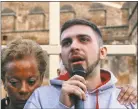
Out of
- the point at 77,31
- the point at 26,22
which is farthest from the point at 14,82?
the point at 26,22

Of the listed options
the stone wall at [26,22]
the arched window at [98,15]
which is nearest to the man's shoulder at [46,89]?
the stone wall at [26,22]

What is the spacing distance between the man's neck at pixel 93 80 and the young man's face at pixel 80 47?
0.03 m

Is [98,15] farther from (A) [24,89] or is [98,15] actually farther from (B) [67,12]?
(A) [24,89]

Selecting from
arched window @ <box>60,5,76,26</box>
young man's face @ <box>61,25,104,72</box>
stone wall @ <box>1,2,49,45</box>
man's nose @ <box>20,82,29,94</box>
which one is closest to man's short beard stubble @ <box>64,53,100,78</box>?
young man's face @ <box>61,25,104,72</box>

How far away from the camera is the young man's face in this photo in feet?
3.24

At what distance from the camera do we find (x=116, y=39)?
1334 centimetres

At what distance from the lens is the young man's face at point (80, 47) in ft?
3.24

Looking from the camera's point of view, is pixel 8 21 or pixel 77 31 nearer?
pixel 77 31

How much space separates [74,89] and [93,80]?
17 cm

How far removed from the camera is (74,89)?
89cm

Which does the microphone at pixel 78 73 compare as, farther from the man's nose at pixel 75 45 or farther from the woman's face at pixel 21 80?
the woman's face at pixel 21 80

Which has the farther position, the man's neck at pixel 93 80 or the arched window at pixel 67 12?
the arched window at pixel 67 12

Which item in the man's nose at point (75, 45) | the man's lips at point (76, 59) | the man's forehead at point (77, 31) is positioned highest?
the man's forehead at point (77, 31)

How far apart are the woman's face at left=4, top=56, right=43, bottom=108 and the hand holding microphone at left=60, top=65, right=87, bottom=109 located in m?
0.34
